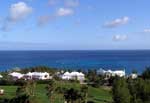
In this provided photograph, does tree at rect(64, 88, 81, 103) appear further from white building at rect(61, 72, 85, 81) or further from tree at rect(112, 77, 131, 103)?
white building at rect(61, 72, 85, 81)

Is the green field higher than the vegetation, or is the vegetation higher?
the vegetation

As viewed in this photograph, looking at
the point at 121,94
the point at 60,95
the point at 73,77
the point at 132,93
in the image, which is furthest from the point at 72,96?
the point at 73,77

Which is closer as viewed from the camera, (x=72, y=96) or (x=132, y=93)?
(x=72, y=96)

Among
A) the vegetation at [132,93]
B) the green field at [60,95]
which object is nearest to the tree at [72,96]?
the vegetation at [132,93]

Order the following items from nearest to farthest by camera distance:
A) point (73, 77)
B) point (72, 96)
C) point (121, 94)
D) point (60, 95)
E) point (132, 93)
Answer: point (72, 96), point (121, 94), point (132, 93), point (60, 95), point (73, 77)

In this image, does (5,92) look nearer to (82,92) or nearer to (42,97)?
(42,97)

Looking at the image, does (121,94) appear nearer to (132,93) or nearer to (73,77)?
(132,93)

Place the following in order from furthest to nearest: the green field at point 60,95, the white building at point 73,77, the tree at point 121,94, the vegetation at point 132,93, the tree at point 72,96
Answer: the white building at point 73,77, the green field at point 60,95, the vegetation at point 132,93, the tree at point 121,94, the tree at point 72,96

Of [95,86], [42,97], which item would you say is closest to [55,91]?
[42,97]

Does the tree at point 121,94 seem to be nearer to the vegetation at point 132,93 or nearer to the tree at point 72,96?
the vegetation at point 132,93

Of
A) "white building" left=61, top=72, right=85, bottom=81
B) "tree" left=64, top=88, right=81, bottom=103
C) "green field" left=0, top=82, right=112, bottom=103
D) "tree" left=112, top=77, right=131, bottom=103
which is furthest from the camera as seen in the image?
"white building" left=61, top=72, right=85, bottom=81

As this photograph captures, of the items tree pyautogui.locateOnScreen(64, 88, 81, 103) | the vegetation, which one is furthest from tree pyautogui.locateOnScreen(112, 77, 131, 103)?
tree pyautogui.locateOnScreen(64, 88, 81, 103)

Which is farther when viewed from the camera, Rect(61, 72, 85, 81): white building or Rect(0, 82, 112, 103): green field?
Rect(61, 72, 85, 81): white building

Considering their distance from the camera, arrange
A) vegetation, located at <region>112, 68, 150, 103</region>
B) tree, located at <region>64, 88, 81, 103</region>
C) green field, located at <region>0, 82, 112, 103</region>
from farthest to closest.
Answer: green field, located at <region>0, 82, 112, 103</region> < vegetation, located at <region>112, 68, 150, 103</region> < tree, located at <region>64, 88, 81, 103</region>
